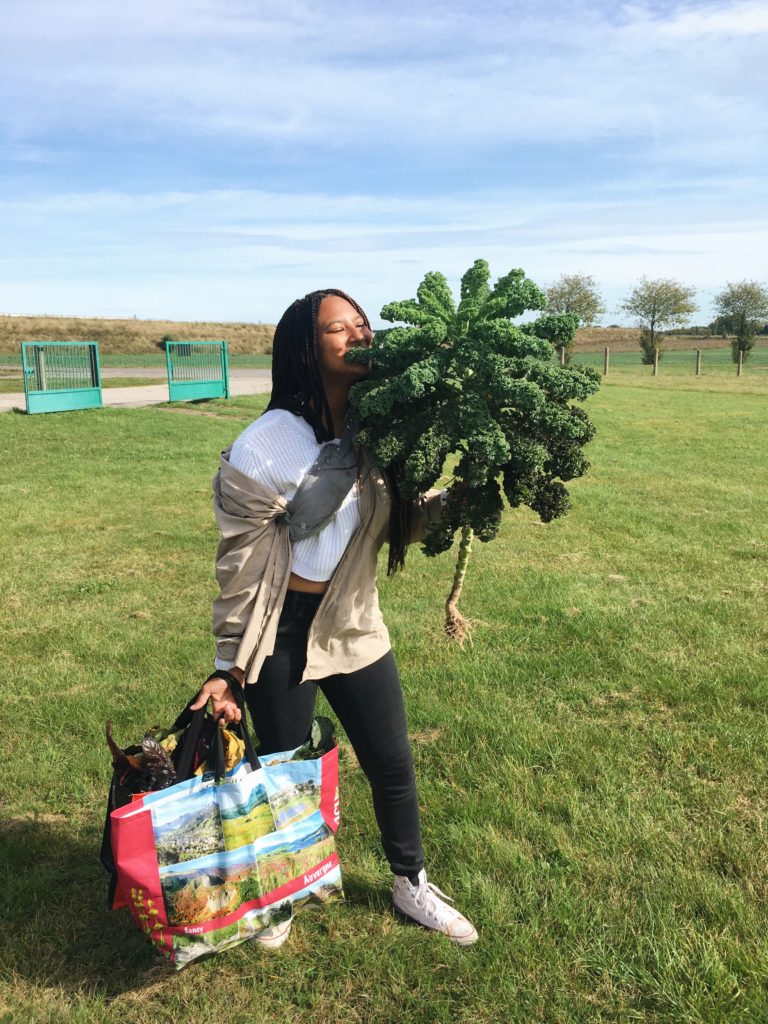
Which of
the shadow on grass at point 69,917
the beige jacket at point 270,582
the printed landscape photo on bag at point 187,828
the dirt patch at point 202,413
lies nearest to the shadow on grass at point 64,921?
the shadow on grass at point 69,917

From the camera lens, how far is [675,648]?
197 inches

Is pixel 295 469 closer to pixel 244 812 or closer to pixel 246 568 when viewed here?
pixel 246 568

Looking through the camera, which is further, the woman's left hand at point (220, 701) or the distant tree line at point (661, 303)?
the distant tree line at point (661, 303)

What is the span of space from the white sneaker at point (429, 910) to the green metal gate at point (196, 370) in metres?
18.0

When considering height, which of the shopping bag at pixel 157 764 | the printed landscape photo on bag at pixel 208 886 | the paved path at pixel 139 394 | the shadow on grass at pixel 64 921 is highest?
the paved path at pixel 139 394

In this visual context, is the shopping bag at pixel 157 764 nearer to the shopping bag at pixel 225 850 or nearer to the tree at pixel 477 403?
the shopping bag at pixel 225 850

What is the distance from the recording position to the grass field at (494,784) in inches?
100

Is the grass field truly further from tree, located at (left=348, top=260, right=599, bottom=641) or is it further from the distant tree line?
the distant tree line

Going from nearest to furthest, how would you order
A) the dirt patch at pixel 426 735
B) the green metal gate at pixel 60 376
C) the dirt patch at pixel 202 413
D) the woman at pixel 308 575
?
the woman at pixel 308 575, the dirt patch at pixel 426 735, the green metal gate at pixel 60 376, the dirt patch at pixel 202 413

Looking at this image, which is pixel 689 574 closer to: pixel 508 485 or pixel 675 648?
pixel 675 648

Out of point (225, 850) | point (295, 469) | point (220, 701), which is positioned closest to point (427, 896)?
point (225, 850)

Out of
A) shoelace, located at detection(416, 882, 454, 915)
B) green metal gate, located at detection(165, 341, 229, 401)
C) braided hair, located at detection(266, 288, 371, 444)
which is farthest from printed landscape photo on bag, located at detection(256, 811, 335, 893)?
green metal gate, located at detection(165, 341, 229, 401)

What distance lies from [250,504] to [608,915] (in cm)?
184

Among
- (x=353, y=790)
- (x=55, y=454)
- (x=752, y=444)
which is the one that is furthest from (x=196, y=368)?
(x=353, y=790)
